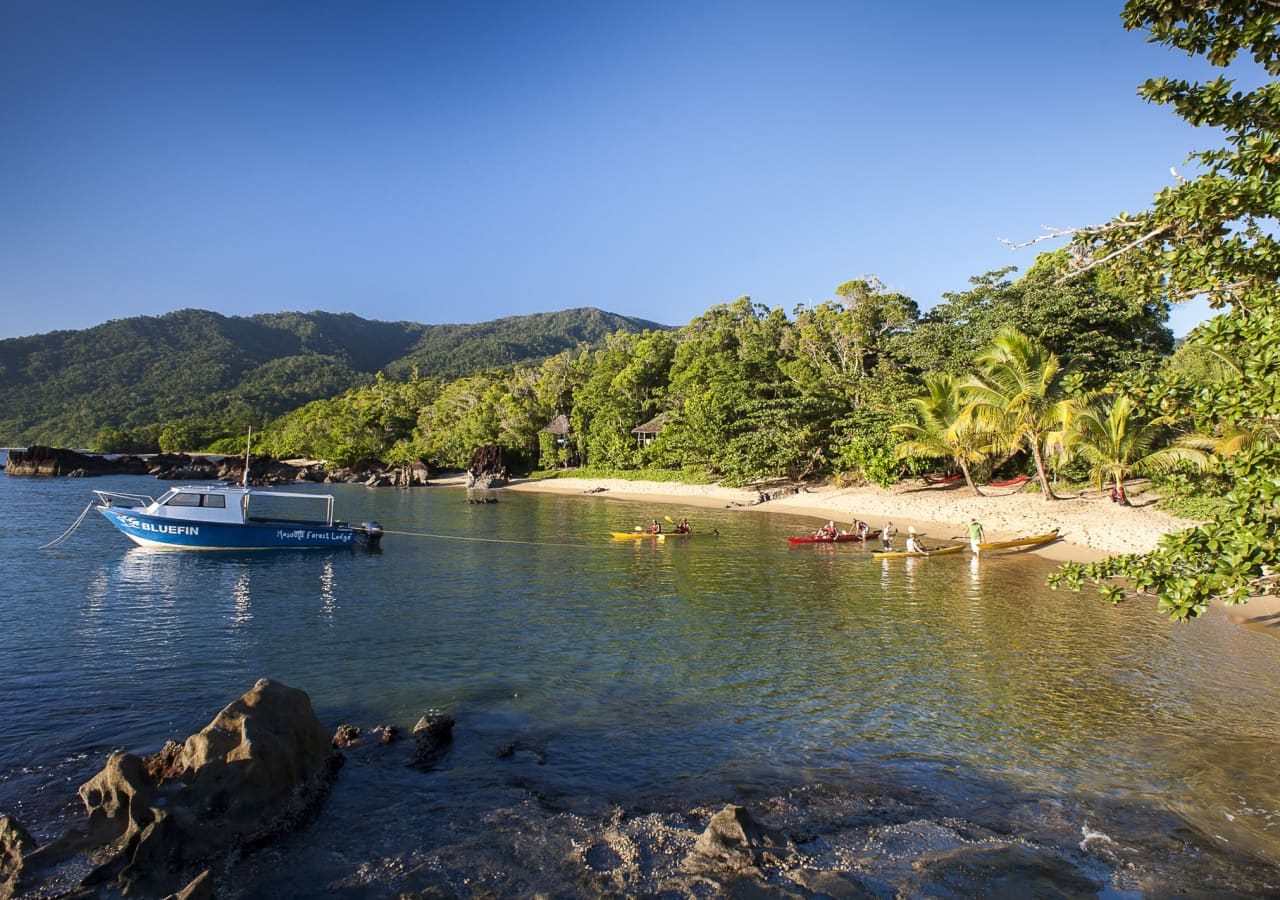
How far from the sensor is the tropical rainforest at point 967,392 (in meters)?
A: 5.66

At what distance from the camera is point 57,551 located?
3078 cm

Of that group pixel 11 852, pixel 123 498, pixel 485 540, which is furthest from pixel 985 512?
pixel 123 498

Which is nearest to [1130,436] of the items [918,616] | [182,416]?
[918,616]

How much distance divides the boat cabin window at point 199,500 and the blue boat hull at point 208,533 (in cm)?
81

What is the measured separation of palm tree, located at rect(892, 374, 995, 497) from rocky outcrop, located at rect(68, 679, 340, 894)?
112 feet

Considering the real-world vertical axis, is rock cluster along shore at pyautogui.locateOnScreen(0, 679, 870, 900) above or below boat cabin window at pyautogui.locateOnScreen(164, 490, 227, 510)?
below

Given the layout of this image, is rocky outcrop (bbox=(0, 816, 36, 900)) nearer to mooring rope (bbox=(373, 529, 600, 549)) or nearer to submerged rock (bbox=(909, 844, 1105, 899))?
submerged rock (bbox=(909, 844, 1105, 899))

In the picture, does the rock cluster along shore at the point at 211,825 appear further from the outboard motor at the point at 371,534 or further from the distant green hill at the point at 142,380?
the distant green hill at the point at 142,380

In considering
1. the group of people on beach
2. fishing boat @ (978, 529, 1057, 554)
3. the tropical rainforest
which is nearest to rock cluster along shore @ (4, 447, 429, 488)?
the tropical rainforest

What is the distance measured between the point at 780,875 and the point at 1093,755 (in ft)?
21.4

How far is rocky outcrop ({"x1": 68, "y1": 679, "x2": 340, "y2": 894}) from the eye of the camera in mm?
7672

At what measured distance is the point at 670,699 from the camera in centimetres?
1353

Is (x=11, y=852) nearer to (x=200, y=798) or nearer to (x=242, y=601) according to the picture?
(x=200, y=798)

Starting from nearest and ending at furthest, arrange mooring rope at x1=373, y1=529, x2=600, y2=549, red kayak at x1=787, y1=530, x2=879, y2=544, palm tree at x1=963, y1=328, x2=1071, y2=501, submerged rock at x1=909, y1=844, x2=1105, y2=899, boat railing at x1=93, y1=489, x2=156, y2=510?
submerged rock at x1=909, y1=844, x2=1105, y2=899, boat railing at x1=93, y1=489, x2=156, y2=510, red kayak at x1=787, y1=530, x2=879, y2=544, palm tree at x1=963, y1=328, x2=1071, y2=501, mooring rope at x1=373, y1=529, x2=600, y2=549
